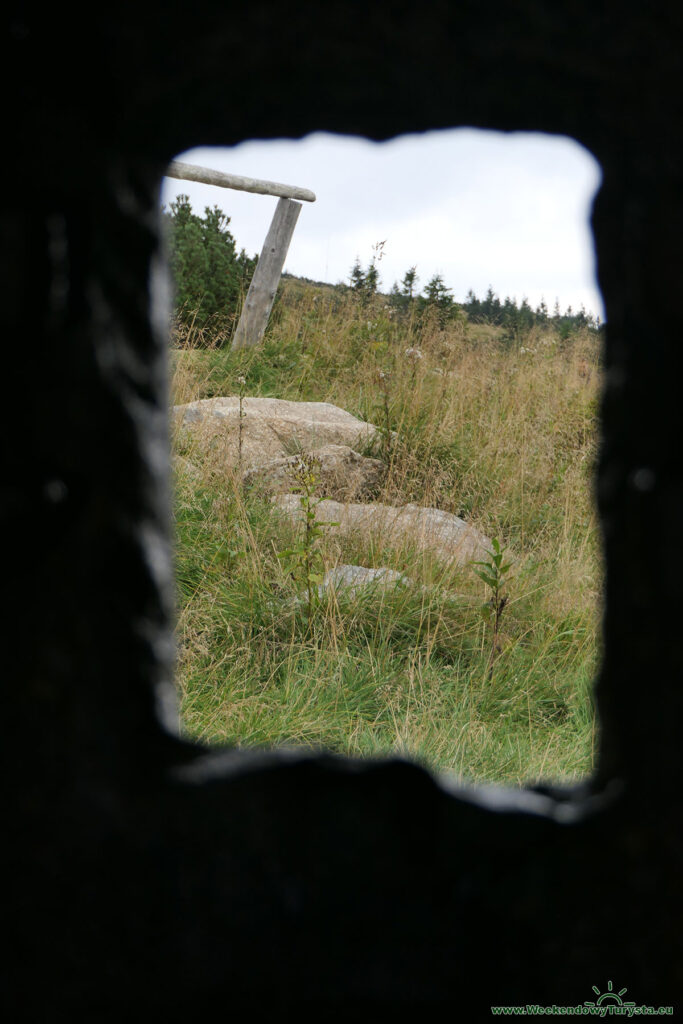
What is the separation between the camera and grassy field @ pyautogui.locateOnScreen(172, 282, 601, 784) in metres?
2.37

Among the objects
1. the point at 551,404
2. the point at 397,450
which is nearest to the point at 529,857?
the point at 397,450

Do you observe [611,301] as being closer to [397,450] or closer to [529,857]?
[529,857]

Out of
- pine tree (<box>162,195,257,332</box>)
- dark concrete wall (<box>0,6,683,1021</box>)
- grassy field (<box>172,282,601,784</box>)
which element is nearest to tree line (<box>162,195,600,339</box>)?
pine tree (<box>162,195,257,332</box>)

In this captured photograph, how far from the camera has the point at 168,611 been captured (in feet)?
2.12

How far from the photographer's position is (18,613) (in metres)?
0.57

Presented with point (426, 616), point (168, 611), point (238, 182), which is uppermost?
point (238, 182)

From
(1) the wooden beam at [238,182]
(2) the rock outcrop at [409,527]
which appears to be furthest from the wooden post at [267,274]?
(2) the rock outcrop at [409,527]

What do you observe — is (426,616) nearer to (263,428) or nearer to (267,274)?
(263,428)

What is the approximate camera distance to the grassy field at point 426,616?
93.4 inches

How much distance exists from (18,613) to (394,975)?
44 cm

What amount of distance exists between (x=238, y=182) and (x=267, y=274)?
869mm

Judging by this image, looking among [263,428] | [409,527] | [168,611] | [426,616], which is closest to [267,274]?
[263,428]

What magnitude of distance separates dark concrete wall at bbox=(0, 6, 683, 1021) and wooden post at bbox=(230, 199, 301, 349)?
645 cm

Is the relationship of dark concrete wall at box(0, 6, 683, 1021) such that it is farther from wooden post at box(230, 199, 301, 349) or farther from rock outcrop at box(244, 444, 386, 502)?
wooden post at box(230, 199, 301, 349)
